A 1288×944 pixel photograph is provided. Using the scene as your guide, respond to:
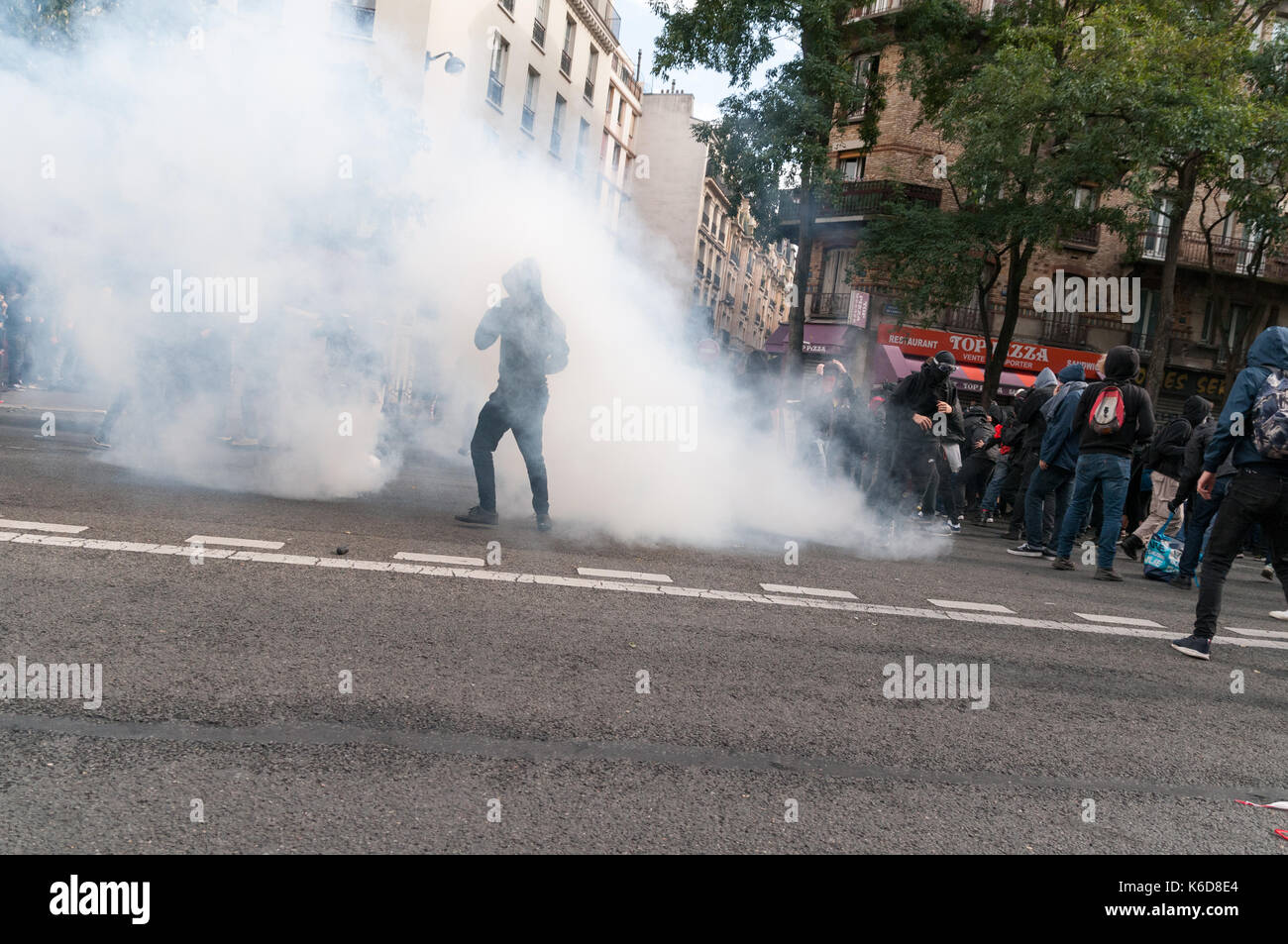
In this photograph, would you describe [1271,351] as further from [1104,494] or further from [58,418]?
[58,418]

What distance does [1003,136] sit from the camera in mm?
18500

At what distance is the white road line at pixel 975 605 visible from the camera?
233 inches

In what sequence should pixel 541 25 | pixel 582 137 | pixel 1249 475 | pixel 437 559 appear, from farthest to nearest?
pixel 582 137 → pixel 541 25 → pixel 437 559 → pixel 1249 475

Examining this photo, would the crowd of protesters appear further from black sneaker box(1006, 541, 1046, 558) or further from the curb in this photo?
the curb

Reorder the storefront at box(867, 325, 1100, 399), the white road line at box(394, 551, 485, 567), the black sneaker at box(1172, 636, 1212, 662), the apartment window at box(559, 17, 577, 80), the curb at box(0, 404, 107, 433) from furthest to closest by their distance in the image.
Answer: the apartment window at box(559, 17, 577, 80), the storefront at box(867, 325, 1100, 399), the curb at box(0, 404, 107, 433), the white road line at box(394, 551, 485, 567), the black sneaker at box(1172, 636, 1212, 662)

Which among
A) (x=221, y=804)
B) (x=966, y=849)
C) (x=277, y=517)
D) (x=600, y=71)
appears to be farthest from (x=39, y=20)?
(x=600, y=71)

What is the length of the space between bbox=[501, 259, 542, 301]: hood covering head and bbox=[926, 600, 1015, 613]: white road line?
3.49m

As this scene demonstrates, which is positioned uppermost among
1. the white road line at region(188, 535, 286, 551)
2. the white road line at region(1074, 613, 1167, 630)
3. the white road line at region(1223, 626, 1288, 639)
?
the white road line at region(188, 535, 286, 551)

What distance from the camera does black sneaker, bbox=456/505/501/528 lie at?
264 inches

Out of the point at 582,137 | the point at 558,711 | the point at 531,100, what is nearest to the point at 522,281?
the point at 558,711

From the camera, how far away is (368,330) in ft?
24.1

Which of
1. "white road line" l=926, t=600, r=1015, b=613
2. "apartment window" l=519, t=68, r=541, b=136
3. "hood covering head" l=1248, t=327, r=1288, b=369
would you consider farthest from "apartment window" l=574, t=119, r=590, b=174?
"hood covering head" l=1248, t=327, r=1288, b=369

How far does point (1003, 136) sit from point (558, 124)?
16.3 meters

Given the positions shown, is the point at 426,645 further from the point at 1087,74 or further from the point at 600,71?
the point at 600,71
